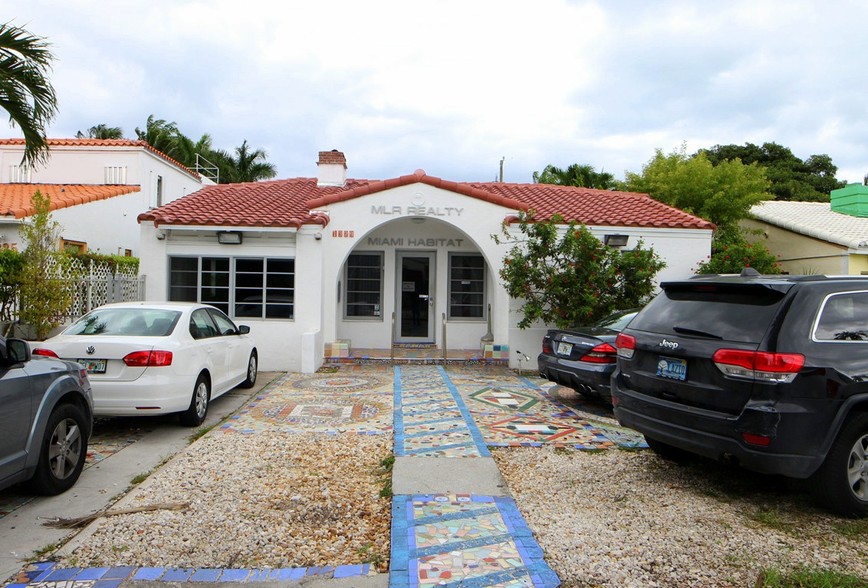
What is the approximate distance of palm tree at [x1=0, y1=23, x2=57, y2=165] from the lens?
24.6 ft

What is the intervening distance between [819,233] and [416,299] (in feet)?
34.5

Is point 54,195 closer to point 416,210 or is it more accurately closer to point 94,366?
point 416,210

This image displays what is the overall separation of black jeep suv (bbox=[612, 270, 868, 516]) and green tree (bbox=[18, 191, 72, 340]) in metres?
9.27

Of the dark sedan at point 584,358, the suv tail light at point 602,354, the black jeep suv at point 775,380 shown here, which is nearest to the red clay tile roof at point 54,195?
the dark sedan at point 584,358

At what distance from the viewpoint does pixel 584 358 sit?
8.31 meters

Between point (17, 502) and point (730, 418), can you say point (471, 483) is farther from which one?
point (17, 502)

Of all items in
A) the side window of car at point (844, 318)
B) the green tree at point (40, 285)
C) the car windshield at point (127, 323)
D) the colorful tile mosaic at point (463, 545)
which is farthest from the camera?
the green tree at point (40, 285)

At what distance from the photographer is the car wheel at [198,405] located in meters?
7.20

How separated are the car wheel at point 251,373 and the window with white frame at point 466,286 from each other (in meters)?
5.50

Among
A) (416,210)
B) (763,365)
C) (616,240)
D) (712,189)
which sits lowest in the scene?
(763,365)

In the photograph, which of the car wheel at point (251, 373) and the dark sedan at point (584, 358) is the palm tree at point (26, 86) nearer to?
the car wheel at point (251, 373)

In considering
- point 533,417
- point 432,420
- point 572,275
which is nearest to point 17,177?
point 572,275

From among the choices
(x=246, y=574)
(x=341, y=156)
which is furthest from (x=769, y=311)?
(x=341, y=156)

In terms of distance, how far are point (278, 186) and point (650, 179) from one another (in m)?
12.3
